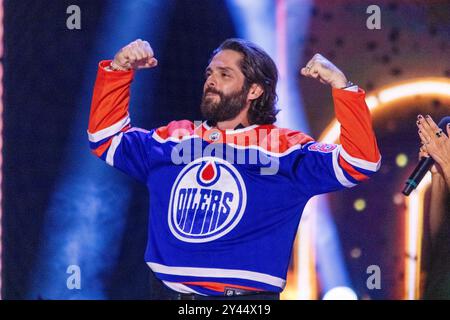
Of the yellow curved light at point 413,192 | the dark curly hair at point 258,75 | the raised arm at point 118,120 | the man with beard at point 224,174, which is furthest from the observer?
the yellow curved light at point 413,192

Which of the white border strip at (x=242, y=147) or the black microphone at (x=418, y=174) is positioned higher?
the white border strip at (x=242, y=147)

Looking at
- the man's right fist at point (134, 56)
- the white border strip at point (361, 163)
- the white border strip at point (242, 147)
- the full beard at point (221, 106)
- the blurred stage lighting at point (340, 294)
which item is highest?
the man's right fist at point (134, 56)

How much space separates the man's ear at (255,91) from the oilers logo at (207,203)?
286 millimetres

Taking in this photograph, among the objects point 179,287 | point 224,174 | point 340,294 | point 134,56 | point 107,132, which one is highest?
point 134,56

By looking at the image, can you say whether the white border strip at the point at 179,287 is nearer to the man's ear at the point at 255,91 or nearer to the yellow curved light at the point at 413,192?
the man's ear at the point at 255,91

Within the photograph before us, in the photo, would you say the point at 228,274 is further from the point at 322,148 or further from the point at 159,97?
the point at 159,97

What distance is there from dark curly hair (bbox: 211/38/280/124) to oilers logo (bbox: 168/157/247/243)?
0.26 meters

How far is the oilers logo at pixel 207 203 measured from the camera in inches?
98.0

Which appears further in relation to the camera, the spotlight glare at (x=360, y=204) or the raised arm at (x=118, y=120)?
the spotlight glare at (x=360, y=204)

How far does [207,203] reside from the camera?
2498mm

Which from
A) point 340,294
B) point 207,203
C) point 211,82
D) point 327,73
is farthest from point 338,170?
point 340,294

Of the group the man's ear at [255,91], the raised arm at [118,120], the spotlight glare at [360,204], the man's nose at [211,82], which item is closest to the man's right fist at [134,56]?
the raised arm at [118,120]

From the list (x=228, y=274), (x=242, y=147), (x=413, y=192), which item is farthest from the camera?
(x=413, y=192)

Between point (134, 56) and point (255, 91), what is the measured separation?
0.45 meters
